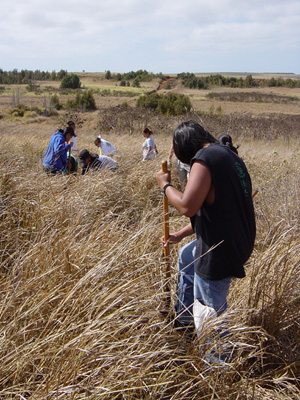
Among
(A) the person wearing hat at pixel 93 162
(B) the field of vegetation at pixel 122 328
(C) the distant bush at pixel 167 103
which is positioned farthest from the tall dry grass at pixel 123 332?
(C) the distant bush at pixel 167 103

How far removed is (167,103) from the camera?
2803 centimetres

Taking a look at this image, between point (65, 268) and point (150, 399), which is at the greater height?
point (65, 268)

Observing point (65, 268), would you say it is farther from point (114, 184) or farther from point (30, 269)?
point (114, 184)

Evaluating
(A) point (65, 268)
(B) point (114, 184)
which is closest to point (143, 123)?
(B) point (114, 184)

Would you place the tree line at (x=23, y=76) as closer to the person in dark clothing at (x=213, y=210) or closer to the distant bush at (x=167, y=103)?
the distant bush at (x=167, y=103)

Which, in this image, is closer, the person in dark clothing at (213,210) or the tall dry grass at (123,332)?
the tall dry grass at (123,332)

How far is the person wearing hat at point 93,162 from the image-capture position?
5.72m

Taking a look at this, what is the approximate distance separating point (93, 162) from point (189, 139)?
13.4ft

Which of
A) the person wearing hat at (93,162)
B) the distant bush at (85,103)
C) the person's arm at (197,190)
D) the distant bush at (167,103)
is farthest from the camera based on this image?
the distant bush at (85,103)

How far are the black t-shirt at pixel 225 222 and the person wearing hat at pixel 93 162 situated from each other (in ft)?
12.5

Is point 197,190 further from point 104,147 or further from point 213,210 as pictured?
point 104,147

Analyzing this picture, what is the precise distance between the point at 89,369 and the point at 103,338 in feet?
0.49

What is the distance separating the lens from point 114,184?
4.96m

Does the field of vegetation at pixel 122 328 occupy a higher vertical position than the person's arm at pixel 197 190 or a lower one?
lower
